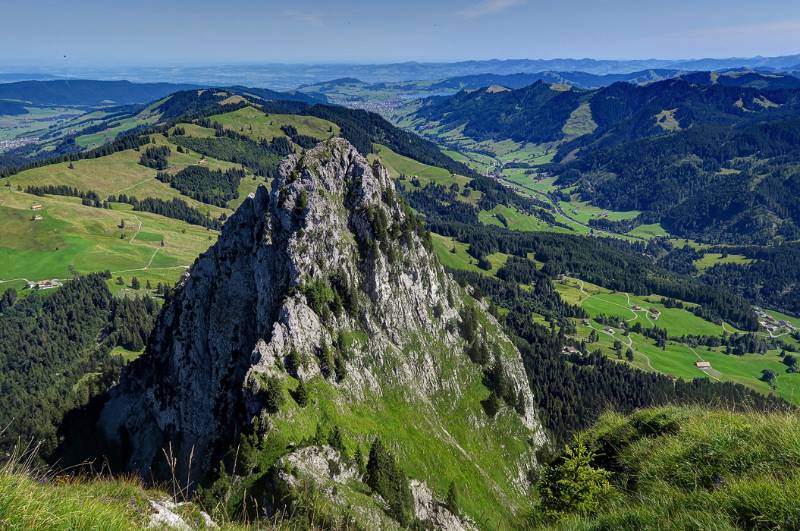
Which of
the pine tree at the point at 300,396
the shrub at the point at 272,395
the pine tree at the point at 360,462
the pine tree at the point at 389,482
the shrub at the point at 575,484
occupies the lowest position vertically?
the pine tree at the point at 389,482

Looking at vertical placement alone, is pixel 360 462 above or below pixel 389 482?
above

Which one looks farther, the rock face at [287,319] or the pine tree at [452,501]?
the pine tree at [452,501]

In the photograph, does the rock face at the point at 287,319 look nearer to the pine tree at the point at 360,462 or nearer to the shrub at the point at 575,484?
the pine tree at the point at 360,462

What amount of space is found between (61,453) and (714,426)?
129485mm

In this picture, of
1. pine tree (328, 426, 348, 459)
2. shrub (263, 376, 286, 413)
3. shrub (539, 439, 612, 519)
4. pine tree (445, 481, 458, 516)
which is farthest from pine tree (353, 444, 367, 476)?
shrub (539, 439, 612, 519)

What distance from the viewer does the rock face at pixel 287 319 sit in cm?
8775

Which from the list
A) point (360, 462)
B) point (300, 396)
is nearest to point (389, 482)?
point (360, 462)

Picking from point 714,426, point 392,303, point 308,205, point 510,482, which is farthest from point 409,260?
point 714,426

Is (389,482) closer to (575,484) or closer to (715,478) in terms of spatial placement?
(575,484)

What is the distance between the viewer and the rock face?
87.8 meters

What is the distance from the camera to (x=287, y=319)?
88375 mm

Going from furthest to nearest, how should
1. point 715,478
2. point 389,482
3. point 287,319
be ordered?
1. point 287,319
2. point 389,482
3. point 715,478

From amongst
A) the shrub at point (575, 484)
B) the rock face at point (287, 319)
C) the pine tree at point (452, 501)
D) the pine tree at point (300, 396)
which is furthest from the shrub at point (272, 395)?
the shrub at point (575, 484)

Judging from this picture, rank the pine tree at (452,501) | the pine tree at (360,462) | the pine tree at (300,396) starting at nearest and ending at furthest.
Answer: the pine tree at (360,462), the pine tree at (300,396), the pine tree at (452,501)
